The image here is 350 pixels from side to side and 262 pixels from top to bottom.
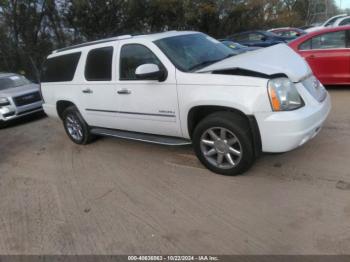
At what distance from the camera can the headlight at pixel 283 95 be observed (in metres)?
4.03

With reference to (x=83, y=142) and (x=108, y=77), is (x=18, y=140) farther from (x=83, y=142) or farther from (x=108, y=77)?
(x=108, y=77)

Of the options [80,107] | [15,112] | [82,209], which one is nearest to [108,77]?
[80,107]

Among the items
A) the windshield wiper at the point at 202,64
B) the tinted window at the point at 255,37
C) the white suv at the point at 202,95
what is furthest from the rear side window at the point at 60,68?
the tinted window at the point at 255,37

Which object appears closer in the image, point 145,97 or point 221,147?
point 221,147

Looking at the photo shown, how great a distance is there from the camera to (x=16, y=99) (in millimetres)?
9742

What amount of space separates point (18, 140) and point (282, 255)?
649 cm

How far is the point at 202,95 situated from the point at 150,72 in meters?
0.73

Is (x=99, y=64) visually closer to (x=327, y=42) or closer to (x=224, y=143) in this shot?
(x=224, y=143)

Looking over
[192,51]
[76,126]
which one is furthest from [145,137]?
[76,126]

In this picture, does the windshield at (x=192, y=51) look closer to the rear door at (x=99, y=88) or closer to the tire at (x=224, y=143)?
the tire at (x=224, y=143)

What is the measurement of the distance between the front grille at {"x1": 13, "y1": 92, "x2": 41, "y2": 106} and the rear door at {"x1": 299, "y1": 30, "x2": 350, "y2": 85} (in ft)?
23.3

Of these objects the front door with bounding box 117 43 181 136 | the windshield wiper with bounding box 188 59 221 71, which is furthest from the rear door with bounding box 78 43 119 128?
the windshield wiper with bounding box 188 59 221 71

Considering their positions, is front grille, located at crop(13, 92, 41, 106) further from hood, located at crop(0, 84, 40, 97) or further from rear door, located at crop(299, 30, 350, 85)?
rear door, located at crop(299, 30, 350, 85)

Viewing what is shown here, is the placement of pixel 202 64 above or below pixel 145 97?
above
